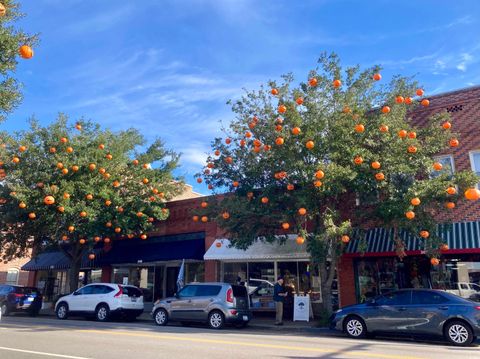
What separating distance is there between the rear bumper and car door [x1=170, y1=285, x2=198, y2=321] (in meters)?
1.51

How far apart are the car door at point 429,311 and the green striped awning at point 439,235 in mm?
2685

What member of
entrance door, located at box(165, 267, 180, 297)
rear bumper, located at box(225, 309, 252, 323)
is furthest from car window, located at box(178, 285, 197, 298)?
entrance door, located at box(165, 267, 180, 297)

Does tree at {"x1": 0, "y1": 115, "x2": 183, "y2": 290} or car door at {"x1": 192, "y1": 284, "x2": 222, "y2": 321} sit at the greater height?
tree at {"x1": 0, "y1": 115, "x2": 183, "y2": 290}

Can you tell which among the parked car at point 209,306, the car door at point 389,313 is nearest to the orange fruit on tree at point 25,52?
the parked car at point 209,306

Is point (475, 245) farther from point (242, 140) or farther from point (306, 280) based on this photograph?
point (242, 140)

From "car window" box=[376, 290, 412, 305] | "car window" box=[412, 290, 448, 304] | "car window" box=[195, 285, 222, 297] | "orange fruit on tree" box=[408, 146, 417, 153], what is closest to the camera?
"car window" box=[412, 290, 448, 304]

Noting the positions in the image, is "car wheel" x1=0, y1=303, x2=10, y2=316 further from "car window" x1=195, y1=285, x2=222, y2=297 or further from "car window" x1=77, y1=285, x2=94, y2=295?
"car window" x1=195, y1=285, x2=222, y2=297

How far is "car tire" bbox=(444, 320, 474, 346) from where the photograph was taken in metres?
10.8

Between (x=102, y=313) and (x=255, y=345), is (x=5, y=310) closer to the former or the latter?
(x=102, y=313)

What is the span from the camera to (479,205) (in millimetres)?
15766

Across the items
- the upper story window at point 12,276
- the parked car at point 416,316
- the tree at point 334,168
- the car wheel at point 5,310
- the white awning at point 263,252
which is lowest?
the car wheel at point 5,310

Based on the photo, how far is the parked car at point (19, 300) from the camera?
69.2 feet

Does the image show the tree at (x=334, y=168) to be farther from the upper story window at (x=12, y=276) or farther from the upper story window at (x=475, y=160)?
the upper story window at (x=12, y=276)

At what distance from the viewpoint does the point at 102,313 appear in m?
17.7
